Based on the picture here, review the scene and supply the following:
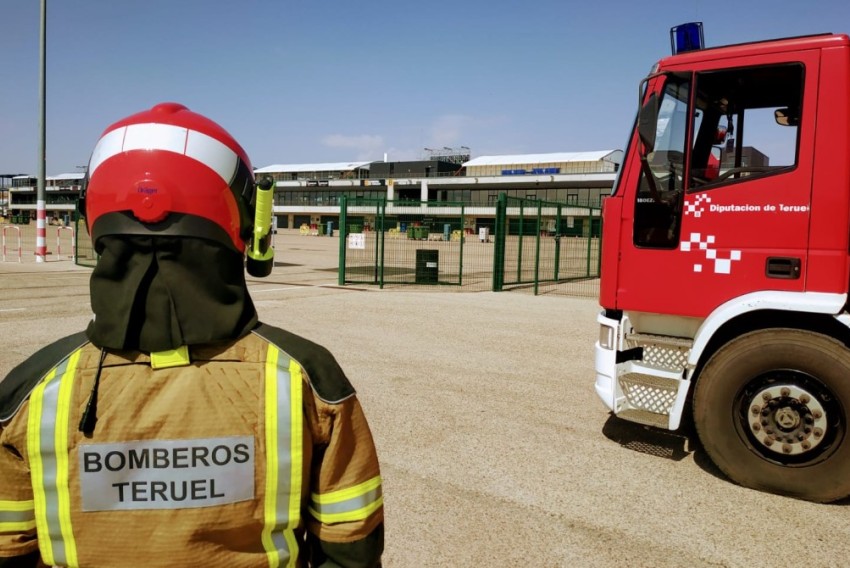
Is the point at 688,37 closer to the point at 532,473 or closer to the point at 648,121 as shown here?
the point at 648,121

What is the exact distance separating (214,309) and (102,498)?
0.45 metres

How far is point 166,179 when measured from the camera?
133 cm

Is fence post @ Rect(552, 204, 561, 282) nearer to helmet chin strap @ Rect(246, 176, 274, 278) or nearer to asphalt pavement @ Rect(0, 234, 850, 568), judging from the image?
asphalt pavement @ Rect(0, 234, 850, 568)

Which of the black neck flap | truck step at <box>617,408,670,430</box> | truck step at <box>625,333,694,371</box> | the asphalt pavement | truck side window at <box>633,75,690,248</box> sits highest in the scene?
truck side window at <box>633,75,690,248</box>

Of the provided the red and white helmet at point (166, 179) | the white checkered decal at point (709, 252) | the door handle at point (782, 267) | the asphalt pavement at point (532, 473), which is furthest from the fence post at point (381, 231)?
the red and white helmet at point (166, 179)

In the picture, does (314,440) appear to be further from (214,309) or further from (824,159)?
(824,159)

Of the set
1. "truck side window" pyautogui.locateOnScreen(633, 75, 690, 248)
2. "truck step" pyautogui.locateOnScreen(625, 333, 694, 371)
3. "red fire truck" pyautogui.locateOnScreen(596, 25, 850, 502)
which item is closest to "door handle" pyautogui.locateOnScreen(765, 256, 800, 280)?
"red fire truck" pyautogui.locateOnScreen(596, 25, 850, 502)

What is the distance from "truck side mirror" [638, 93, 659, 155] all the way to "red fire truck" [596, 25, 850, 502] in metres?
0.01

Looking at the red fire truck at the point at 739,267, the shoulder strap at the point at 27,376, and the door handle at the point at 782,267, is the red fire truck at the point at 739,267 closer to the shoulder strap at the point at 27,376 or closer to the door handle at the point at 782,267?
the door handle at the point at 782,267

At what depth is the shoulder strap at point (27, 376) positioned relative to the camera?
1284mm

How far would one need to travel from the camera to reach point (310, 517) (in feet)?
4.61

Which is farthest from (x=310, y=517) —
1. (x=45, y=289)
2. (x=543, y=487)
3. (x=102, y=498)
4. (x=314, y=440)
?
(x=45, y=289)

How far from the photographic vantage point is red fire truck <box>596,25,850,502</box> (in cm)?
394

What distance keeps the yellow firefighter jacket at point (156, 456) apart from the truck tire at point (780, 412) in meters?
3.63
